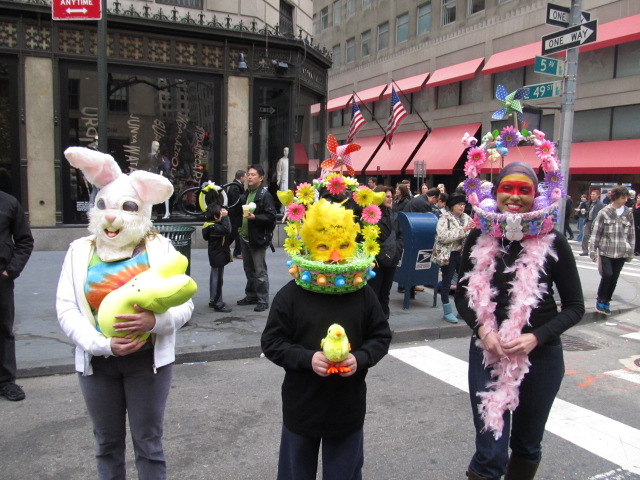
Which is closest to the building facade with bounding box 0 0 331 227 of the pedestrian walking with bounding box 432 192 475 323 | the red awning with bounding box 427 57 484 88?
the pedestrian walking with bounding box 432 192 475 323

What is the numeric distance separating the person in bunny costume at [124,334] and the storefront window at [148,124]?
9366mm

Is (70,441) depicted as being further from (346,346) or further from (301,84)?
(301,84)

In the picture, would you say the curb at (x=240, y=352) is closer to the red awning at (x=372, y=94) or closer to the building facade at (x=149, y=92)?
the building facade at (x=149, y=92)

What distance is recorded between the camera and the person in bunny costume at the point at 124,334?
2.56 metres

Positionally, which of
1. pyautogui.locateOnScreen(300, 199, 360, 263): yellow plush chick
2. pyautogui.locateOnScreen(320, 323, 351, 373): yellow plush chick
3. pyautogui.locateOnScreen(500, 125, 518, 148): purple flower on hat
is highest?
pyautogui.locateOnScreen(500, 125, 518, 148): purple flower on hat

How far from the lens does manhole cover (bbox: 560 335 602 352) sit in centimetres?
646

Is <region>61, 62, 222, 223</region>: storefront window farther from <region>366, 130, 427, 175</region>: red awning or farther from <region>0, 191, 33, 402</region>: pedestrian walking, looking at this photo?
<region>366, 130, 427, 175</region>: red awning

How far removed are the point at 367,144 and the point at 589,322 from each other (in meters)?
27.8

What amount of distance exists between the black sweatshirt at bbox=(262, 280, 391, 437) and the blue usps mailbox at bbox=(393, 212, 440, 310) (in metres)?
5.36

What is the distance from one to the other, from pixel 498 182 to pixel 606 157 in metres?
20.8

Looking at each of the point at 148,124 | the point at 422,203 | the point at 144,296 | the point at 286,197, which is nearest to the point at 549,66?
the point at 422,203

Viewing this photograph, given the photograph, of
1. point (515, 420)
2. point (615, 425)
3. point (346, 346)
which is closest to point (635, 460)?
point (615, 425)

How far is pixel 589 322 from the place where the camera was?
791 centimetres

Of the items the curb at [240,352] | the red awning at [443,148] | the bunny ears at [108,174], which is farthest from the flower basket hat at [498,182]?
the red awning at [443,148]
